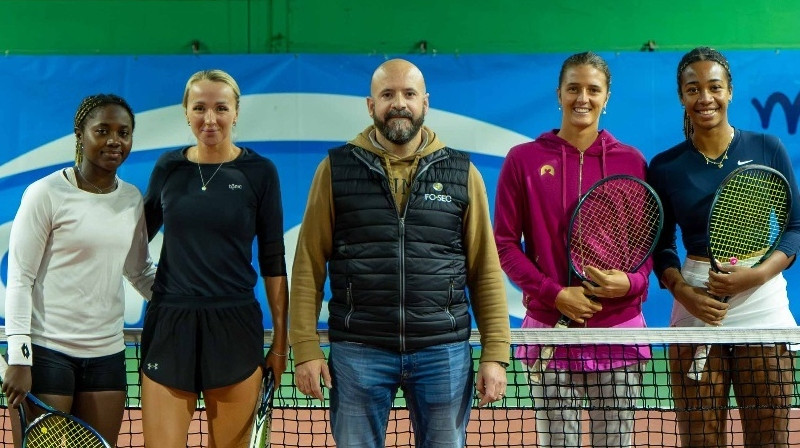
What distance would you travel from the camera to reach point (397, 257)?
2.50 metres

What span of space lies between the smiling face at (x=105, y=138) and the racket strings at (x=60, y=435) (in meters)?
0.73

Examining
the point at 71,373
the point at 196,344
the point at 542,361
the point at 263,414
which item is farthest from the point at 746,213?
the point at 71,373

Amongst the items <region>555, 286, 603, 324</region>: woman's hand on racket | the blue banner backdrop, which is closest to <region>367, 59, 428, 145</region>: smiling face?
<region>555, 286, 603, 324</region>: woman's hand on racket

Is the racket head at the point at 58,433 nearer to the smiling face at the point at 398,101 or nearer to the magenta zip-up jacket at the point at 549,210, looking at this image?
the smiling face at the point at 398,101

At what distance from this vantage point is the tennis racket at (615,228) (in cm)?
285

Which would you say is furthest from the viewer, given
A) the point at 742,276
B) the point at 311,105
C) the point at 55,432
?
the point at 311,105

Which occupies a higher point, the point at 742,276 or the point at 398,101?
the point at 398,101

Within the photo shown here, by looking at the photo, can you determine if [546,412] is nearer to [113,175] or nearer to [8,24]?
[113,175]

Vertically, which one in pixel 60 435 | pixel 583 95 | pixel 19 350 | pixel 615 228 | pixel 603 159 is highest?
pixel 583 95

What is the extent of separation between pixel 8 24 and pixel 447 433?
13.8 feet

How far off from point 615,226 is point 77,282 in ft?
5.34

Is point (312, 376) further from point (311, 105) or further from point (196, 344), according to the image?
point (311, 105)

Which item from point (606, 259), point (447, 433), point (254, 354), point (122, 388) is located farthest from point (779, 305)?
point (122, 388)

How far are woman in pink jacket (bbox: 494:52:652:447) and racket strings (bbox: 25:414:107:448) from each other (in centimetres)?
132
